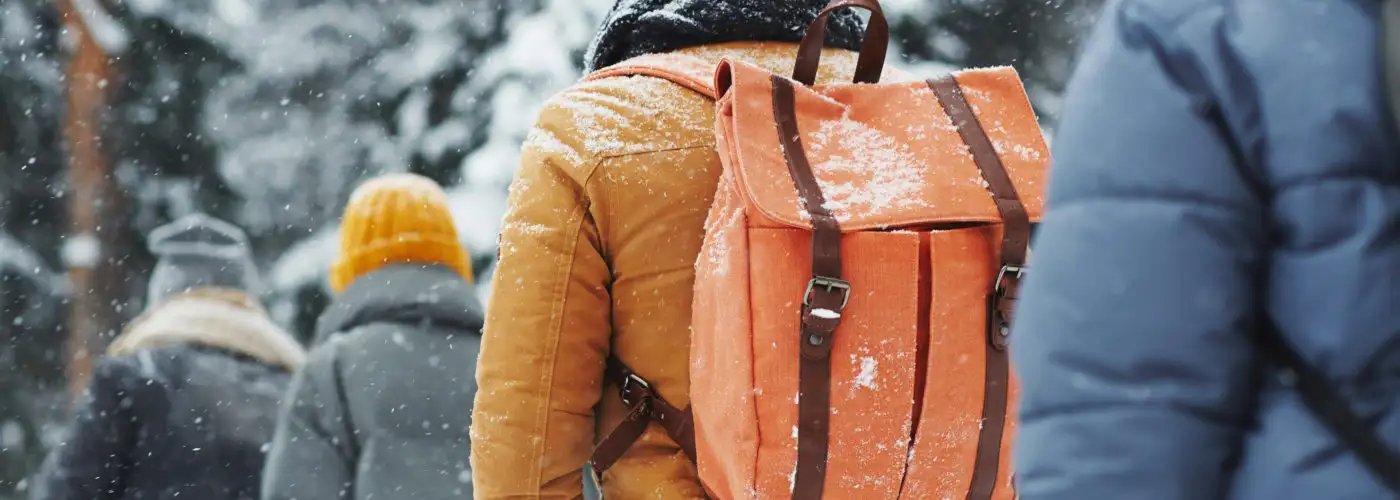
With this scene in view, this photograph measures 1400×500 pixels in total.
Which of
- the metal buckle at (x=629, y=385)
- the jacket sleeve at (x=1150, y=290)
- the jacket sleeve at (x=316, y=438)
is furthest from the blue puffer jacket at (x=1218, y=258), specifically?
the jacket sleeve at (x=316, y=438)

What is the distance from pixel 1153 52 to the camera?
0.92 m

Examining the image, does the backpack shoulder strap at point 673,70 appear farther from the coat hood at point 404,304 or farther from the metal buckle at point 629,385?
the coat hood at point 404,304

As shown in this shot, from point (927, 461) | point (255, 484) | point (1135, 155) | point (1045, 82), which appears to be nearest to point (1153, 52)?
point (1135, 155)

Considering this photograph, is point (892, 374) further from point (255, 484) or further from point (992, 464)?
point (255, 484)

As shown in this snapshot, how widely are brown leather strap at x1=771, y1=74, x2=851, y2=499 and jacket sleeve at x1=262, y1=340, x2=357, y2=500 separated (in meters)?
1.96

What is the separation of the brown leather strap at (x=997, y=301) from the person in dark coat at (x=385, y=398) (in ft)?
6.00

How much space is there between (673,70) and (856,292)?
49 cm

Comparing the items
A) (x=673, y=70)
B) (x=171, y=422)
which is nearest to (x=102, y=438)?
(x=171, y=422)

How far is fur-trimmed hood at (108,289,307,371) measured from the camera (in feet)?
12.0

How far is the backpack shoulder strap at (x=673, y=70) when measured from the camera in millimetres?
1787

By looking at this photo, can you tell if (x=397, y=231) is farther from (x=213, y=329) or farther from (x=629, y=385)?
→ (x=629, y=385)

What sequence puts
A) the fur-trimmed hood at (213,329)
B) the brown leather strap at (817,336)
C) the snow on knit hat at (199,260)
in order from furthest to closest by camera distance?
the snow on knit hat at (199,260), the fur-trimmed hood at (213,329), the brown leather strap at (817,336)

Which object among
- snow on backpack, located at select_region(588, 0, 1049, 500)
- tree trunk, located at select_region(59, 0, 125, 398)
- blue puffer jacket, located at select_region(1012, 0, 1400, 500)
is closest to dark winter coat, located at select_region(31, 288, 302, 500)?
snow on backpack, located at select_region(588, 0, 1049, 500)

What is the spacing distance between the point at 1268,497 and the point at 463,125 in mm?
9731
